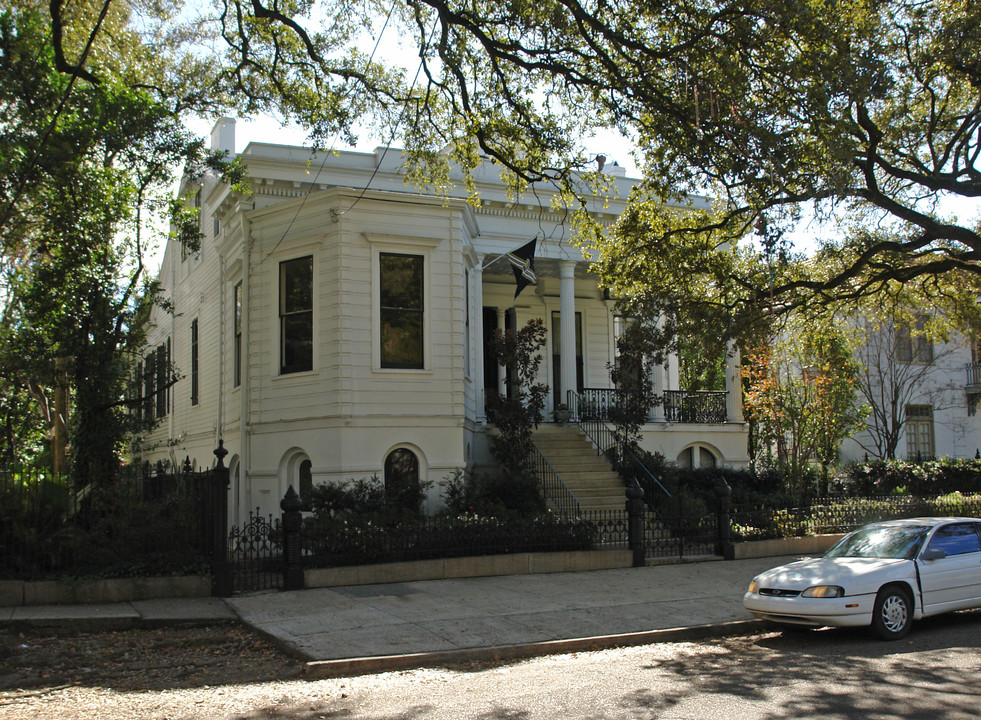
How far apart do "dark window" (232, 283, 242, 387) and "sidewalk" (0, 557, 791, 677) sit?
7940 mm

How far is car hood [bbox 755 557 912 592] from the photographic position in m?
9.38

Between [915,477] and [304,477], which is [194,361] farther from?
[915,477]

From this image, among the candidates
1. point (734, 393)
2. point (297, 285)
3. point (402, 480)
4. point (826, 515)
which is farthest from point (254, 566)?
point (734, 393)

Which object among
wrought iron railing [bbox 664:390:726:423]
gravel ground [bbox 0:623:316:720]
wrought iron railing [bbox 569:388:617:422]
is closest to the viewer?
gravel ground [bbox 0:623:316:720]

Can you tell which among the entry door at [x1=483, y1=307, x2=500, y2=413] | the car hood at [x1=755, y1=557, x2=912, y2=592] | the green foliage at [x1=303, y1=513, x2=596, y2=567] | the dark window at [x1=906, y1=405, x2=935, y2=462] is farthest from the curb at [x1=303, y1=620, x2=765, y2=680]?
the dark window at [x1=906, y1=405, x2=935, y2=462]

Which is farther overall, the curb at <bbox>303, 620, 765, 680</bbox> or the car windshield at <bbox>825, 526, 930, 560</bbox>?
the car windshield at <bbox>825, 526, 930, 560</bbox>

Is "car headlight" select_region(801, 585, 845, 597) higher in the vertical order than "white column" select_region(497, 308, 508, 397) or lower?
lower

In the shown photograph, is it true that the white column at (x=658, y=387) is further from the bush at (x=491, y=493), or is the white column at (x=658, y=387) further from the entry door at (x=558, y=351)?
the bush at (x=491, y=493)

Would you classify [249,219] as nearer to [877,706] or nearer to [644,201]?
[644,201]

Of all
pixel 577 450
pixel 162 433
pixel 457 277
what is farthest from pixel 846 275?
pixel 162 433

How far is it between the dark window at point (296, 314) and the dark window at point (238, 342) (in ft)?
6.02

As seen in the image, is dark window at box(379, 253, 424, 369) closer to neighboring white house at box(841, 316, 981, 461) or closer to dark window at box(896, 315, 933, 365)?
neighboring white house at box(841, 316, 981, 461)

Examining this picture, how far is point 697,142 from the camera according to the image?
12.7 meters

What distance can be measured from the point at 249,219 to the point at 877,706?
1557 centimetres
